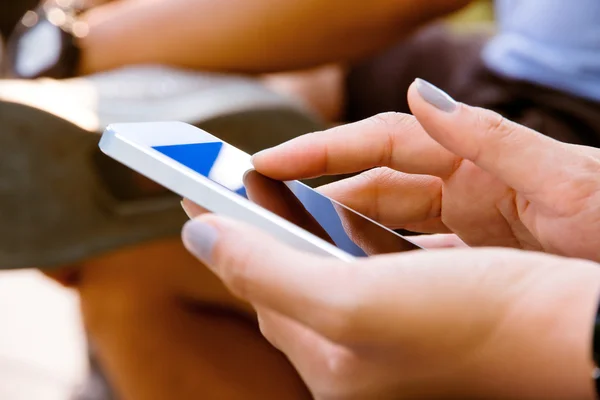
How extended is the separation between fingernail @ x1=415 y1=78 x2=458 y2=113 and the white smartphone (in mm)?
88

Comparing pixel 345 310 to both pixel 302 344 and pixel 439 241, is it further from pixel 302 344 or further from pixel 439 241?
pixel 439 241

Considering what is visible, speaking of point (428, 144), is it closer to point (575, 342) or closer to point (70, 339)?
point (575, 342)

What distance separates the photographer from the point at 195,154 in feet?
1.20

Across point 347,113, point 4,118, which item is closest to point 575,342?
point 4,118

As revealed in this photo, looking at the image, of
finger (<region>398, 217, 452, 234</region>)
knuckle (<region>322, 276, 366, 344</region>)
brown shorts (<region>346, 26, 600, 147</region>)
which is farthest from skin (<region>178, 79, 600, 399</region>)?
brown shorts (<region>346, 26, 600, 147</region>)

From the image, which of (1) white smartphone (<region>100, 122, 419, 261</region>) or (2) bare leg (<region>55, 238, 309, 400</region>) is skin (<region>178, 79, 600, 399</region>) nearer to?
(1) white smartphone (<region>100, 122, 419, 261</region>)

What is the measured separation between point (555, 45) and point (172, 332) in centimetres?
54

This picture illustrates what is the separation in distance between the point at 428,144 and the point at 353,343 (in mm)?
184

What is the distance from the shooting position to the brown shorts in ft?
2.02

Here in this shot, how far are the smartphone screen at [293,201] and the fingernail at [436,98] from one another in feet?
0.29

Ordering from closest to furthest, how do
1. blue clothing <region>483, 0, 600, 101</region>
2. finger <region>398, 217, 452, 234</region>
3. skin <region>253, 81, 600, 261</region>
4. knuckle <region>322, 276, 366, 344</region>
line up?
knuckle <region>322, 276, 366, 344</region>, skin <region>253, 81, 600, 261</region>, finger <region>398, 217, 452, 234</region>, blue clothing <region>483, 0, 600, 101</region>

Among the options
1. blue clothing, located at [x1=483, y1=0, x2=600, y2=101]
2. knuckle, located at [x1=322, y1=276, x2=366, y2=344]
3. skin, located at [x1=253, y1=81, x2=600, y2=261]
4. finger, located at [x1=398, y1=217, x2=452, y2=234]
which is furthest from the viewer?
blue clothing, located at [x1=483, y1=0, x2=600, y2=101]

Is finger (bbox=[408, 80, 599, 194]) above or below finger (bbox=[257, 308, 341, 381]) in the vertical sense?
above

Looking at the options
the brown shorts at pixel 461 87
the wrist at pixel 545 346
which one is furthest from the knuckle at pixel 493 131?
the brown shorts at pixel 461 87
